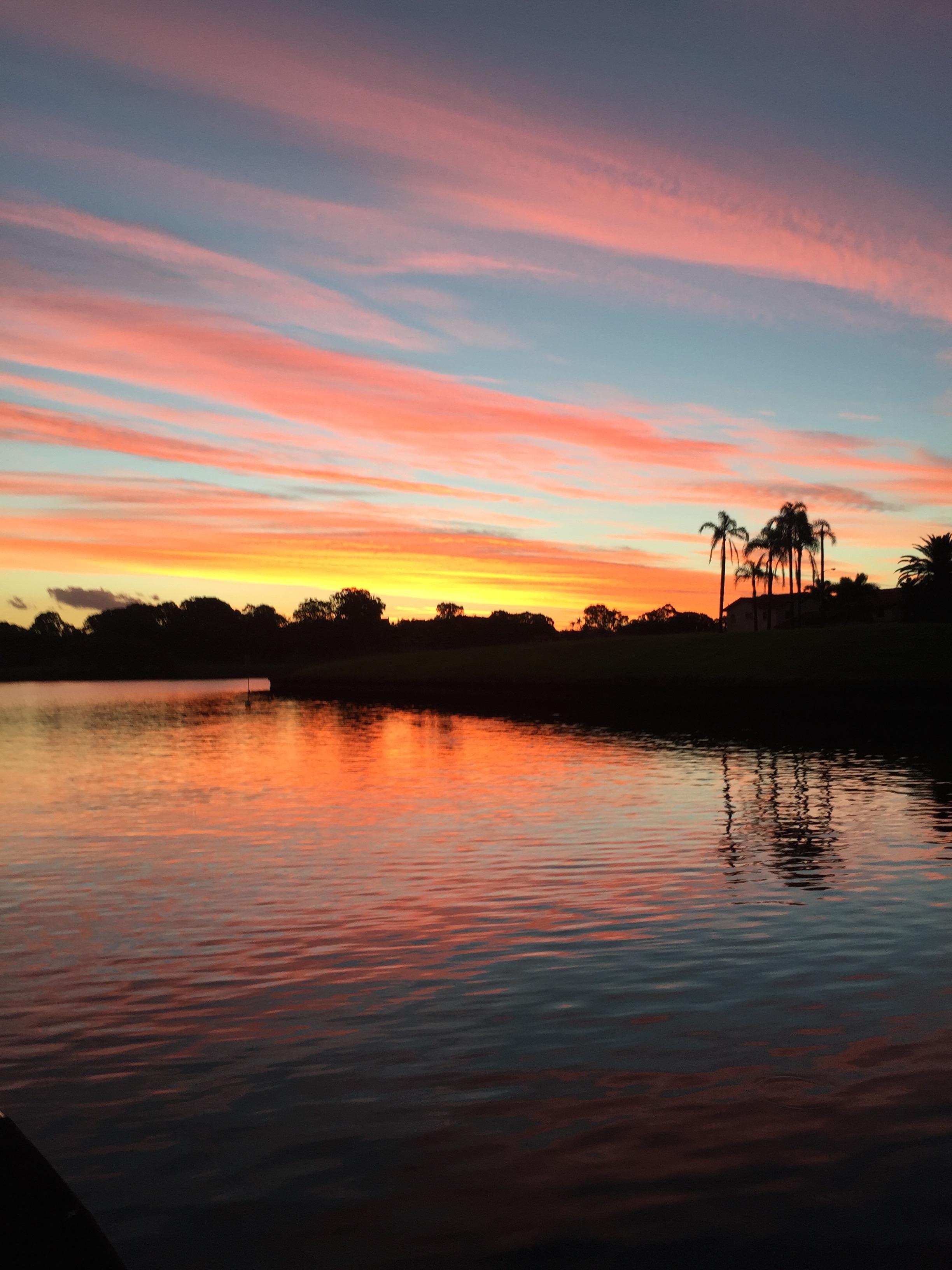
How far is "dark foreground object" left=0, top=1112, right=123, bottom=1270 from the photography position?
4.47 m

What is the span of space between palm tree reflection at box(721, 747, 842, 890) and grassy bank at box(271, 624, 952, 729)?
798 inches

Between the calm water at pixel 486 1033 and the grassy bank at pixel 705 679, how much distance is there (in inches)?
1514

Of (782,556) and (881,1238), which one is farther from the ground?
(782,556)

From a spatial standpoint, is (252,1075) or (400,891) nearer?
(252,1075)

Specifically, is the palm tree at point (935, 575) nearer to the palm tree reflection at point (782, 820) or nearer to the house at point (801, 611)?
the house at point (801, 611)

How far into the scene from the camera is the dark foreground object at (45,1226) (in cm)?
447

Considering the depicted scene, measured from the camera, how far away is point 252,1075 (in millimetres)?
9000

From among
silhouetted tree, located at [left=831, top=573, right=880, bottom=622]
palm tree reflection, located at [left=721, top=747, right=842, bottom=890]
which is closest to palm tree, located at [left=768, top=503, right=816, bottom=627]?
silhouetted tree, located at [left=831, top=573, right=880, bottom=622]

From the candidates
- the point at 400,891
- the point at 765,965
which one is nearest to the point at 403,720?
the point at 400,891

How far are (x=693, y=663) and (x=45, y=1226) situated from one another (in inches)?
3100

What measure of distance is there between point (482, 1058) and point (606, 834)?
13054 mm

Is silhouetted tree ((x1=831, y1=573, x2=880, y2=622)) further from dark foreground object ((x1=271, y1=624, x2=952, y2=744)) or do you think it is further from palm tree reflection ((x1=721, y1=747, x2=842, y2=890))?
palm tree reflection ((x1=721, y1=747, x2=842, y2=890))

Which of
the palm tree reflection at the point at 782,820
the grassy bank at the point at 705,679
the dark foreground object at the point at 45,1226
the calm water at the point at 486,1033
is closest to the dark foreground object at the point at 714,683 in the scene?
the grassy bank at the point at 705,679

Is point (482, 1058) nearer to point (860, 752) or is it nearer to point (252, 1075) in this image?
point (252, 1075)
